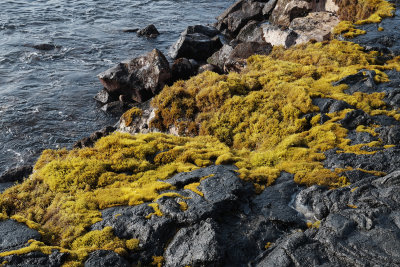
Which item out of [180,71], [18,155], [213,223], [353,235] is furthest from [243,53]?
[353,235]

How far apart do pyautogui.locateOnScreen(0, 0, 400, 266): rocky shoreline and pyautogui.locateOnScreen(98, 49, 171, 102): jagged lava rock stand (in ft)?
17.6

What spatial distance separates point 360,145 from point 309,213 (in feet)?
15.4

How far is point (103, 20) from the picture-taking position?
4316 cm

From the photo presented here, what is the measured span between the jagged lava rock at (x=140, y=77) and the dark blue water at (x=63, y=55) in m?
2.47

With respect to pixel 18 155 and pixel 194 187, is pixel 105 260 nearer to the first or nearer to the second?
pixel 194 187

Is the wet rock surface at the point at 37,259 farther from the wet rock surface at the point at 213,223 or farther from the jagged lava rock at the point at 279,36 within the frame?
the jagged lava rock at the point at 279,36

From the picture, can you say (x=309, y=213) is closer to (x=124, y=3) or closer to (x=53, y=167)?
(x=53, y=167)

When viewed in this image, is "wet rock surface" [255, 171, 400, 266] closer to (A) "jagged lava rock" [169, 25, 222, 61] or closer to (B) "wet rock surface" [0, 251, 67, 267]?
(B) "wet rock surface" [0, 251, 67, 267]

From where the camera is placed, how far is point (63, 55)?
34.2 meters

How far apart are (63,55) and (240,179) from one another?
93.0ft

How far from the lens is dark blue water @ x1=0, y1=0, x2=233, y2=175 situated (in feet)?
77.7

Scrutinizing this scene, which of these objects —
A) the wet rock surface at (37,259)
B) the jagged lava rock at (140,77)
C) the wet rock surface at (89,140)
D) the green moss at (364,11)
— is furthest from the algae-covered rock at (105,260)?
the green moss at (364,11)

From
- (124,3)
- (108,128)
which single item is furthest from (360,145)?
(124,3)

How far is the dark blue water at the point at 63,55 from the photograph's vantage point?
77.7 ft
